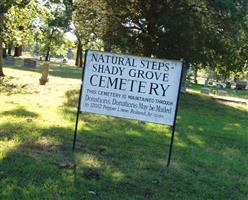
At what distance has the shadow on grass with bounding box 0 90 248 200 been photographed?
5965mm

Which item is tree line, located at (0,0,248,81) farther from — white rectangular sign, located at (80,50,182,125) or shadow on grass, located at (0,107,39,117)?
white rectangular sign, located at (80,50,182,125)

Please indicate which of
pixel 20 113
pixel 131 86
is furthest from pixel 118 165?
pixel 20 113

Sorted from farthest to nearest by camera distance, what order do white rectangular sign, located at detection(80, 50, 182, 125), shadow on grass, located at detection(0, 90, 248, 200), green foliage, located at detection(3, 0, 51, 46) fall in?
green foliage, located at detection(3, 0, 51, 46) → white rectangular sign, located at detection(80, 50, 182, 125) → shadow on grass, located at detection(0, 90, 248, 200)

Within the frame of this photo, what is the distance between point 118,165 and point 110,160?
0.92ft

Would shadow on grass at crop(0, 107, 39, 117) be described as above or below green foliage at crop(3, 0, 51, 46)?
below

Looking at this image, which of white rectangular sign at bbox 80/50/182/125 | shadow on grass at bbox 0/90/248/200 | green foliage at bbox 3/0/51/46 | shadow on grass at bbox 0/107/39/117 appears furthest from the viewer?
green foliage at bbox 3/0/51/46

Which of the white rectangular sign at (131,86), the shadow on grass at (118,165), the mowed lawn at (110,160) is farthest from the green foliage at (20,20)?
the white rectangular sign at (131,86)

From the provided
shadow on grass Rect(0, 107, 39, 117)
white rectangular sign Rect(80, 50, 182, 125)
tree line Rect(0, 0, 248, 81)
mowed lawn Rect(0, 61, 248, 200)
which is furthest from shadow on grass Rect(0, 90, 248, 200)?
tree line Rect(0, 0, 248, 81)

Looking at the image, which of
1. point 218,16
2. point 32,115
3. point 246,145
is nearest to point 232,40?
point 218,16

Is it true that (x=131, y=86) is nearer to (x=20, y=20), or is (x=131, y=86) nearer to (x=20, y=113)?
(x=20, y=113)

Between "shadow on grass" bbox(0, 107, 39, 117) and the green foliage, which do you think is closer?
"shadow on grass" bbox(0, 107, 39, 117)

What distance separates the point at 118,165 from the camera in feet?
24.0

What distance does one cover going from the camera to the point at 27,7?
20.4m

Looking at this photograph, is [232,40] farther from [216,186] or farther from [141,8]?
[216,186]
